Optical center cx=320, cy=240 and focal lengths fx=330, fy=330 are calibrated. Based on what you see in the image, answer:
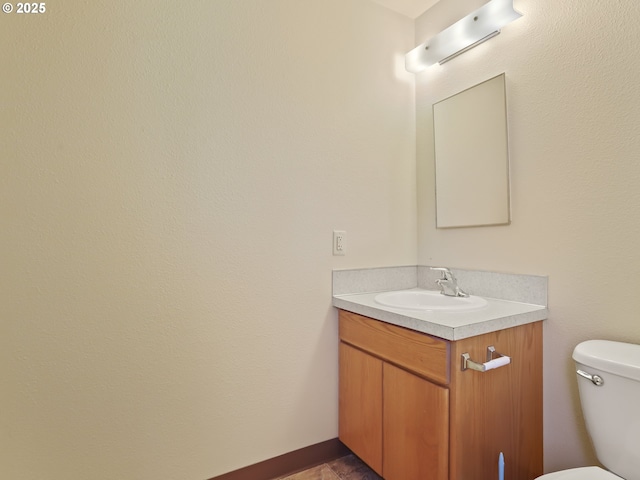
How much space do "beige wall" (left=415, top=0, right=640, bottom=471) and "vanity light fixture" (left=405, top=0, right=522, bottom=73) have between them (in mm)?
62

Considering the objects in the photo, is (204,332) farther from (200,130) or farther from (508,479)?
(508,479)

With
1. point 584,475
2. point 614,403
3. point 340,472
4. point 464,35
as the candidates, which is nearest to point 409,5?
point 464,35

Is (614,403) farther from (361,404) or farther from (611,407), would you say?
(361,404)

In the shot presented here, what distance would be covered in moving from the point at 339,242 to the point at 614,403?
1.12 metres

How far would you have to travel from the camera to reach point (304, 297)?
1549mm

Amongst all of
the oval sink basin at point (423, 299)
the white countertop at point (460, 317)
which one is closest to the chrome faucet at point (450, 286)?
the oval sink basin at point (423, 299)

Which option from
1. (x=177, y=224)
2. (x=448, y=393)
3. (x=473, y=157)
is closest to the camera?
(x=448, y=393)

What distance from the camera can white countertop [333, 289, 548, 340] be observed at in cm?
105

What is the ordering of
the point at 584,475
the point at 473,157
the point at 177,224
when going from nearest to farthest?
the point at 584,475 < the point at 177,224 < the point at 473,157

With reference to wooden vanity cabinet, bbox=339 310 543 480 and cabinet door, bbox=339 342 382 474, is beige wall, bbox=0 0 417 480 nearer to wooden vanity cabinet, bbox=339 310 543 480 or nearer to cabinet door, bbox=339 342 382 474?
cabinet door, bbox=339 342 382 474

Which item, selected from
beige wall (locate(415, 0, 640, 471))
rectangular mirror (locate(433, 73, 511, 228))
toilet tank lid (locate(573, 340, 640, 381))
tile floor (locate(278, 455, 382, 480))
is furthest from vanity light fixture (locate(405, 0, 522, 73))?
tile floor (locate(278, 455, 382, 480))

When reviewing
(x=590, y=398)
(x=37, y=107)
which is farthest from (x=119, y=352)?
(x=590, y=398)

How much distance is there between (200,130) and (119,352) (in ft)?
2.95

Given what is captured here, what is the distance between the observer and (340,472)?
1512mm
